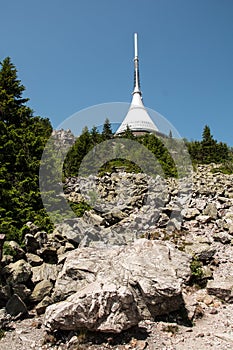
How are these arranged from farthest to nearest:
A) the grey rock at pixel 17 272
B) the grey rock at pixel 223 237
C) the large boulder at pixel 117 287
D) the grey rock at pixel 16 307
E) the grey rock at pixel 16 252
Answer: the grey rock at pixel 223 237
the grey rock at pixel 16 252
the grey rock at pixel 17 272
the grey rock at pixel 16 307
the large boulder at pixel 117 287

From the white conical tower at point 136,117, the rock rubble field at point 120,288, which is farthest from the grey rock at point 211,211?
the white conical tower at point 136,117

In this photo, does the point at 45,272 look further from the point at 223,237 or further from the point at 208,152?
the point at 208,152

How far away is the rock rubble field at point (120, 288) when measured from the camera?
21.9ft

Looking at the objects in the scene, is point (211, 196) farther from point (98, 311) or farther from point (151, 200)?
point (98, 311)

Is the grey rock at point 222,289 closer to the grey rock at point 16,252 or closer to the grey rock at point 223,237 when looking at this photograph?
the grey rock at point 223,237

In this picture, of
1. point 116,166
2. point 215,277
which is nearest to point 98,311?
point 215,277

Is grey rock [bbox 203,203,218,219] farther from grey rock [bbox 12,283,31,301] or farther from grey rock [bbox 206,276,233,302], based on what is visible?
grey rock [bbox 12,283,31,301]

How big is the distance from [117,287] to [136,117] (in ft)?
152

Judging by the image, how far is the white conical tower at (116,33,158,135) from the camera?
44009 mm

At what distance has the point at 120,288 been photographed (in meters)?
6.91

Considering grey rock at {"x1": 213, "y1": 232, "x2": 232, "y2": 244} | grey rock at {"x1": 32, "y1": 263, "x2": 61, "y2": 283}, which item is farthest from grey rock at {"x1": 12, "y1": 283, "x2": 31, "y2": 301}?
grey rock at {"x1": 213, "y1": 232, "x2": 232, "y2": 244}

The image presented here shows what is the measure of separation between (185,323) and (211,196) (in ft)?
41.6

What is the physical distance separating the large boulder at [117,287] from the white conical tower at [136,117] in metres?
31.1

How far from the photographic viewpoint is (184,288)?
364 inches
